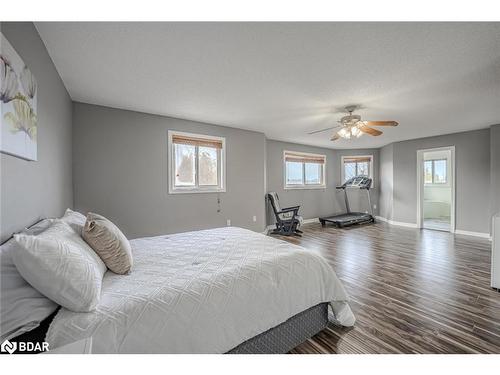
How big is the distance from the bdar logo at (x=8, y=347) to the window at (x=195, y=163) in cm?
310

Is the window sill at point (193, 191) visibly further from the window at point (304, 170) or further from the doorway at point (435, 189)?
the doorway at point (435, 189)

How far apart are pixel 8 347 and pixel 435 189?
9614mm

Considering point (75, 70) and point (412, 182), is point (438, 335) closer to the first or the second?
point (75, 70)

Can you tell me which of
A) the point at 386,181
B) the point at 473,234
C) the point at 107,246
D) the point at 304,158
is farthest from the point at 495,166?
the point at 107,246

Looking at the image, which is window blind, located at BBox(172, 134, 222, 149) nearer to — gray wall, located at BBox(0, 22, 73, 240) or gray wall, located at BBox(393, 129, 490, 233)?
gray wall, located at BBox(0, 22, 73, 240)

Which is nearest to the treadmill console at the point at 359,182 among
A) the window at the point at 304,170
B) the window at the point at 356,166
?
the window at the point at 356,166

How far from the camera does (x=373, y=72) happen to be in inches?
90.5

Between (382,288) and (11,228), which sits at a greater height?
(11,228)

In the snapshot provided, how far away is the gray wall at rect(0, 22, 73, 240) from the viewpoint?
125 centimetres

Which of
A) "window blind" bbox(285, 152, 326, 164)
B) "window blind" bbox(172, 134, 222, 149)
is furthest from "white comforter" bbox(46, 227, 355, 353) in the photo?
"window blind" bbox(285, 152, 326, 164)

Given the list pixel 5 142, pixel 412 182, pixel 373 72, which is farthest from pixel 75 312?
pixel 412 182

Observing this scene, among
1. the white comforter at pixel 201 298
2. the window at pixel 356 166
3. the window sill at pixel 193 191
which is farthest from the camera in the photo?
the window at pixel 356 166

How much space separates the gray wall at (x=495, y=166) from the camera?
4430 millimetres
